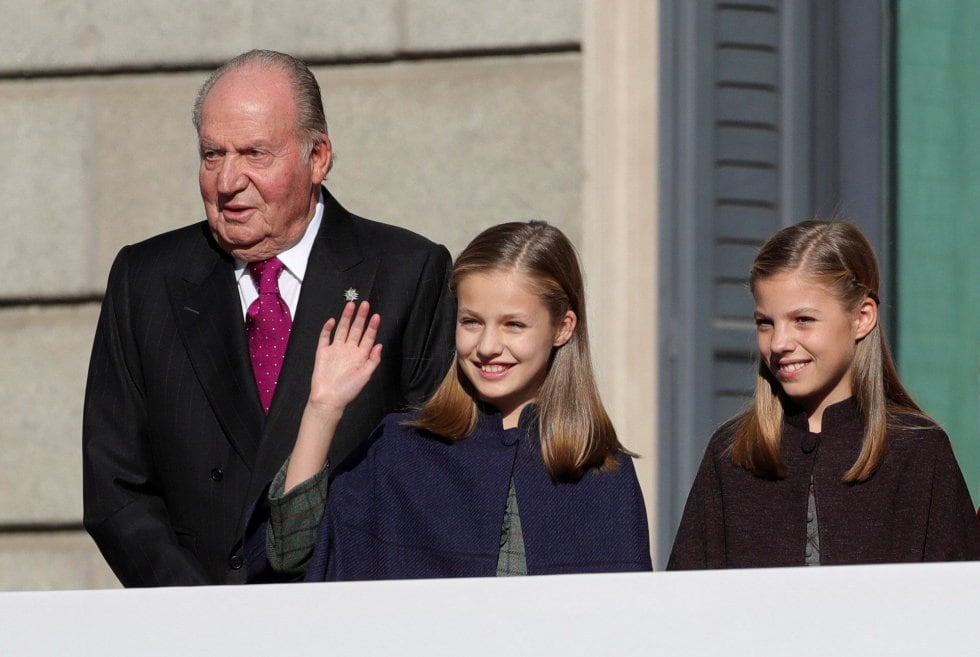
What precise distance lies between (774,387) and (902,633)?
872 millimetres

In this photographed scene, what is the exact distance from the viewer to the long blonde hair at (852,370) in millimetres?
3504

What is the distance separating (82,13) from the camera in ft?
18.8

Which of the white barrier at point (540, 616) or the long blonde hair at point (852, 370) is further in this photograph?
the long blonde hair at point (852, 370)

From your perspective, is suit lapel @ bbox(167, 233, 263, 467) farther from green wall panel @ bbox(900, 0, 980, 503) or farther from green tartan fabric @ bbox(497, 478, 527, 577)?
green wall panel @ bbox(900, 0, 980, 503)

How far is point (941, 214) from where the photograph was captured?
210 inches

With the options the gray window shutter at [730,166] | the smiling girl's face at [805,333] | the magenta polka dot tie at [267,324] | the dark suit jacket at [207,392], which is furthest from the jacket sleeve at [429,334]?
the gray window shutter at [730,166]

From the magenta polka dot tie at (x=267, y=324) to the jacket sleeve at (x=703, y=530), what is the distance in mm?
928

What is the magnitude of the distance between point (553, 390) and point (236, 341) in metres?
0.71

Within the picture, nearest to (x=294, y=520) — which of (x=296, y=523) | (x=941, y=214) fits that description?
(x=296, y=523)

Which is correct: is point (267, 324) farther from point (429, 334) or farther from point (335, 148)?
point (335, 148)

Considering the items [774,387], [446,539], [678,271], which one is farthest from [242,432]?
[678,271]

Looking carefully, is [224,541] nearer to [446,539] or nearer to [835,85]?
[446,539]

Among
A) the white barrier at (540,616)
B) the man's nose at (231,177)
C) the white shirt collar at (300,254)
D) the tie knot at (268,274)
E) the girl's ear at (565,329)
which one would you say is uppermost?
the man's nose at (231,177)

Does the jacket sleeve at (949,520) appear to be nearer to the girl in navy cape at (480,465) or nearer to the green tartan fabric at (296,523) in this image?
the girl in navy cape at (480,465)
